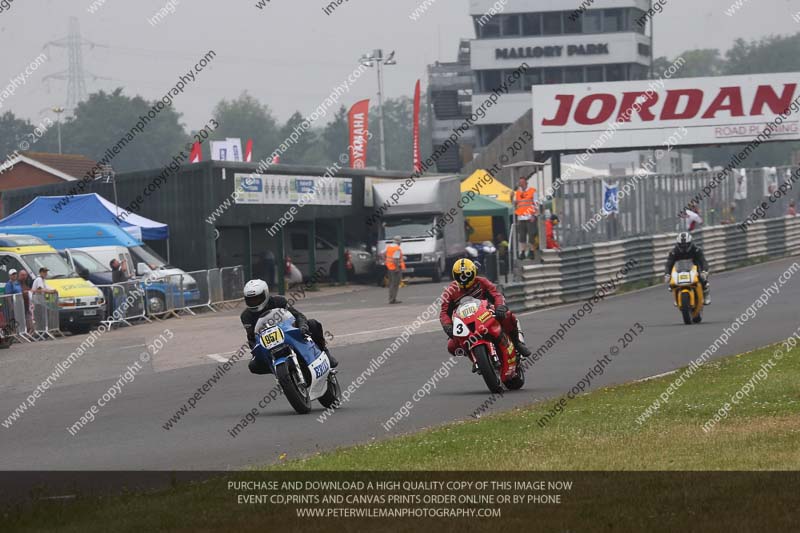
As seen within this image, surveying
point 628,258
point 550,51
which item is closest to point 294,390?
point 628,258

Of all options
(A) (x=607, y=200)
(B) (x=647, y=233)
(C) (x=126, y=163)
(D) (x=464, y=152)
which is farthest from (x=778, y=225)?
(C) (x=126, y=163)

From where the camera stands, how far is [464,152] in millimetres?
99500

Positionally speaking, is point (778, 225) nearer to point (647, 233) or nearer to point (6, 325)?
point (647, 233)

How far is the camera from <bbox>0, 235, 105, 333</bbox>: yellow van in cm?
2875

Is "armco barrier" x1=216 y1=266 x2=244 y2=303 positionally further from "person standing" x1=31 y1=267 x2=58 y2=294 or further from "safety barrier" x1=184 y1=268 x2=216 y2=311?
"person standing" x1=31 y1=267 x2=58 y2=294

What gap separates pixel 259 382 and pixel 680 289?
27.3 feet

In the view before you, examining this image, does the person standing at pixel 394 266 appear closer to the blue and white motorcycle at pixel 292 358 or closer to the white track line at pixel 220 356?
the white track line at pixel 220 356

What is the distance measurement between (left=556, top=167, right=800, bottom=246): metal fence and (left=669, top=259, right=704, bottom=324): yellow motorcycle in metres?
8.19

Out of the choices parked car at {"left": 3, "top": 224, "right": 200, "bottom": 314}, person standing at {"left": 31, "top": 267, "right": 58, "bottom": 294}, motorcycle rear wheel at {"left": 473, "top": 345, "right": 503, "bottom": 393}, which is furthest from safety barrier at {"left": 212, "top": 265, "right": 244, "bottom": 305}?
motorcycle rear wheel at {"left": 473, "top": 345, "right": 503, "bottom": 393}

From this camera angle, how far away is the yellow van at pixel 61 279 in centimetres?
2875

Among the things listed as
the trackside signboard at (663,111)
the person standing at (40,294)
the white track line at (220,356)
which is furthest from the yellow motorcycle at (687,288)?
the trackside signboard at (663,111)

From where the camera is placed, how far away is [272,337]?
13.3m

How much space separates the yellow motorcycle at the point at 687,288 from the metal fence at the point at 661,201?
8191 millimetres

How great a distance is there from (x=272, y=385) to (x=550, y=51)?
90202 millimetres
